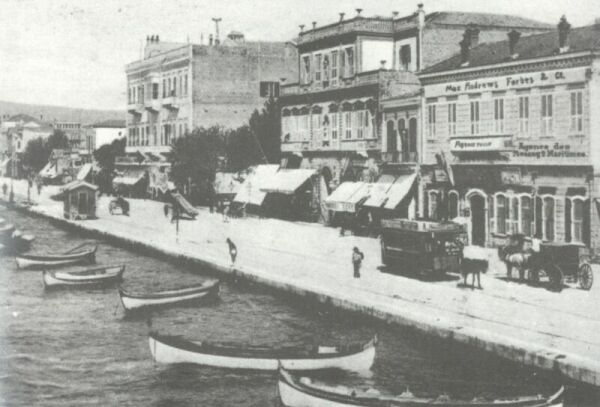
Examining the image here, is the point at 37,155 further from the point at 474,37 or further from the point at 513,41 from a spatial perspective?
the point at 513,41

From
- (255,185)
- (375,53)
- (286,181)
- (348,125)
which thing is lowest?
(255,185)

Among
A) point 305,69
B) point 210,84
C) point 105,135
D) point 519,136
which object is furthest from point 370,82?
point 105,135

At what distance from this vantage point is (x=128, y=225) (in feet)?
189

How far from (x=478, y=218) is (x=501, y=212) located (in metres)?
1.81

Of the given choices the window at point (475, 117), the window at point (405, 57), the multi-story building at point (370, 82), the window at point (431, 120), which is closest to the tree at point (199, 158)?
the multi-story building at point (370, 82)

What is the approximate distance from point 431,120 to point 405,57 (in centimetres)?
907

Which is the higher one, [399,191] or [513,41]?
[513,41]

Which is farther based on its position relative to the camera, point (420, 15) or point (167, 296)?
point (420, 15)

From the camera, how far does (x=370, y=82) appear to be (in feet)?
157

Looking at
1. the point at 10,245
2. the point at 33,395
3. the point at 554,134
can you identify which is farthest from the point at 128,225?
the point at 33,395

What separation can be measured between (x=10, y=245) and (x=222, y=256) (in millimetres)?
18808

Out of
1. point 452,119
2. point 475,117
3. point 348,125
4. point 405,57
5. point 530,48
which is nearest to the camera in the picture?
point 530,48

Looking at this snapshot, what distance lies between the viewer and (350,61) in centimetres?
5125

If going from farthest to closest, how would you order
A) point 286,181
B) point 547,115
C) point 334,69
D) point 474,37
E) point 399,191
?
point 286,181 < point 334,69 < point 474,37 < point 399,191 < point 547,115
